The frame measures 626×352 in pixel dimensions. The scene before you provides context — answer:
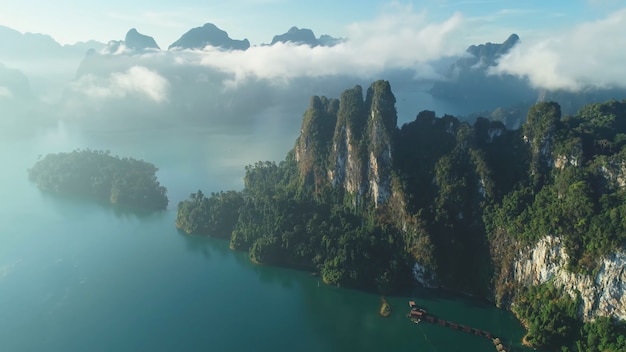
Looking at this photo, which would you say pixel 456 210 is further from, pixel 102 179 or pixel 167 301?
pixel 102 179

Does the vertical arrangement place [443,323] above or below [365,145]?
below

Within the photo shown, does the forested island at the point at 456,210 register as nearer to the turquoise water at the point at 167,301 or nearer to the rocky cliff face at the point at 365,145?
the rocky cliff face at the point at 365,145

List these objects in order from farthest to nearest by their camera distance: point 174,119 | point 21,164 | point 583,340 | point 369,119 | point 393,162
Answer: point 174,119
point 21,164
point 369,119
point 393,162
point 583,340

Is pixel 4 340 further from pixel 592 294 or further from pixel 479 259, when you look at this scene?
pixel 592 294

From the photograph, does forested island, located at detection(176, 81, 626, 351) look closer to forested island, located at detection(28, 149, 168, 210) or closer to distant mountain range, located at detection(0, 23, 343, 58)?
forested island, located at detection(28, 149, 168, 210)

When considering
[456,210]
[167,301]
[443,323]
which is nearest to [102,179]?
[167,301]

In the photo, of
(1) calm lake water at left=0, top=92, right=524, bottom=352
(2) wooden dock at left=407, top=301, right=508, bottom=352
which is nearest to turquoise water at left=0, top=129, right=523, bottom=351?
(1) calm lake water at left=0, top=92, right=524, bottom=352

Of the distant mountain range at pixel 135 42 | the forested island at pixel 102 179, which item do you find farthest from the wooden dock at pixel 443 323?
the distant mountain range at pixel 135 42

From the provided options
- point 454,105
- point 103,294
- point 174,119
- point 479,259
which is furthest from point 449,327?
point 454,105
